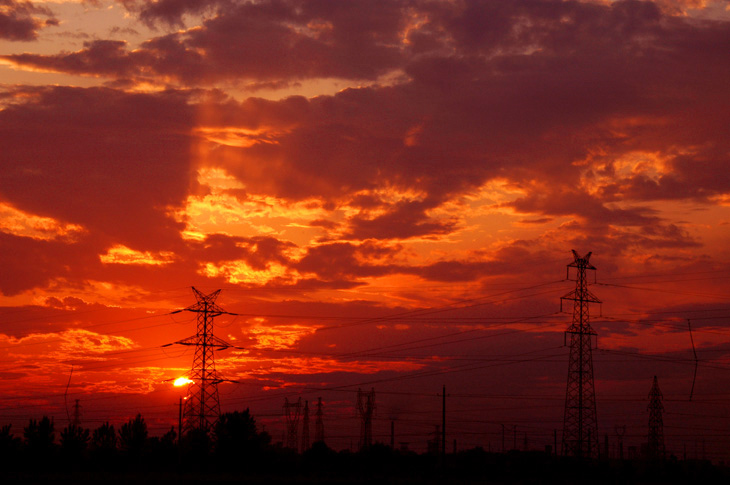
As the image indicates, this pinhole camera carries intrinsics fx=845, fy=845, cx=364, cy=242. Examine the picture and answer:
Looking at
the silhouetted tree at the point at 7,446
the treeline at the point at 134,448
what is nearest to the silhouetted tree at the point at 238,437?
the treeline at the point at 134,448

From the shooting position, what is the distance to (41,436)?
6329 inches

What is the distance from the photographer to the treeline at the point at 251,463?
114 meters

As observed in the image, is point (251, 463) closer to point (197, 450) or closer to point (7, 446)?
point (197, 450)

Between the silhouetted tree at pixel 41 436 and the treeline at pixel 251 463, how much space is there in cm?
19

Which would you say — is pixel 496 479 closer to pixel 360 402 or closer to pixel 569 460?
pixel 569 460

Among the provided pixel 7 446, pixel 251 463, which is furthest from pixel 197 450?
pixel 7 446

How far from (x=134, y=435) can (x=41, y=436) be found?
1717 cm

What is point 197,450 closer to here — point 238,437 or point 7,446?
point 238,437

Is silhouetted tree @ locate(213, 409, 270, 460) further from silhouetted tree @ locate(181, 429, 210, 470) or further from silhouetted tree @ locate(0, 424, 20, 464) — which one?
silhouetted tree @ locate(0, 424, 20, 464)

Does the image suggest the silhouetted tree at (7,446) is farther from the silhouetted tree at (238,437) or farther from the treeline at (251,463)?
the silhouetted tree at (238,437)

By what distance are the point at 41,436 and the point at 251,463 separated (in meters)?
46.7

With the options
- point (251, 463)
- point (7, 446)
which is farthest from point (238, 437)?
point (7, 446)

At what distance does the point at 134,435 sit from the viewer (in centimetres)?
16338

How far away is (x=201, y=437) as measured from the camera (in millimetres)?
139000
